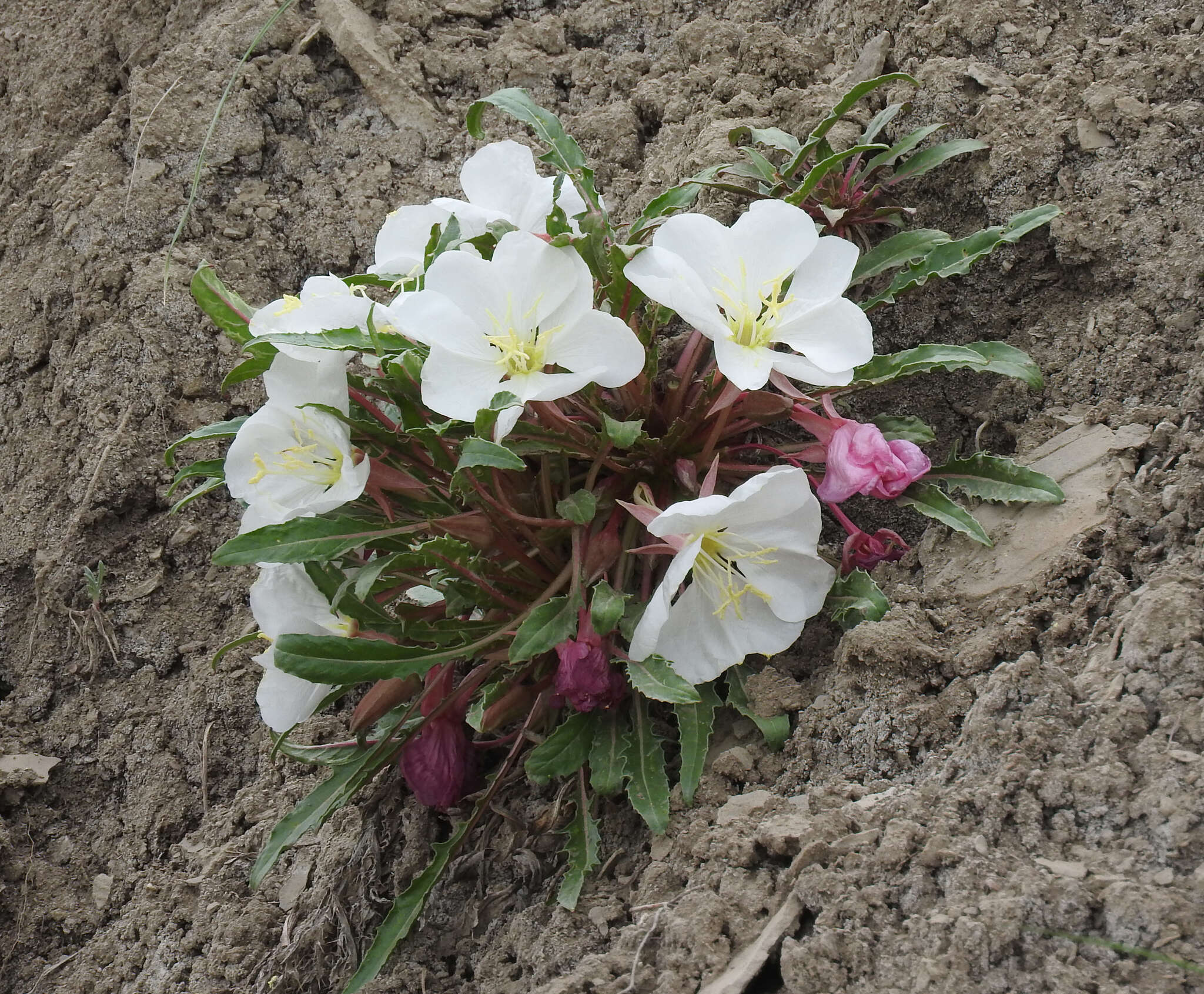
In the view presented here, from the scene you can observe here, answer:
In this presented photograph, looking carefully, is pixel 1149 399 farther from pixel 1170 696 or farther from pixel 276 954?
pixel 276 954

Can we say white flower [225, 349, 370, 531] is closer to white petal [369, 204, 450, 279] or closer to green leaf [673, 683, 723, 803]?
white petal [369, 204, 450, 279]

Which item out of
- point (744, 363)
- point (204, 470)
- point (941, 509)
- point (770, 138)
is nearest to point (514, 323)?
point (744, 363)

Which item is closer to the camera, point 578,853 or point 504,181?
point 578,853

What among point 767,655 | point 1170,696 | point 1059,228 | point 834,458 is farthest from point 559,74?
point 1170,696

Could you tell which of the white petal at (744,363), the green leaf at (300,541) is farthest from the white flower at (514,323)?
the green leaf at (300,541)

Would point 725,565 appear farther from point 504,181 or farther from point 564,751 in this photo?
point 504,181

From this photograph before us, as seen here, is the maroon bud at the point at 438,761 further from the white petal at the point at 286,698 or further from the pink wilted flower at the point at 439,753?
the white petal at the point at 286,698
